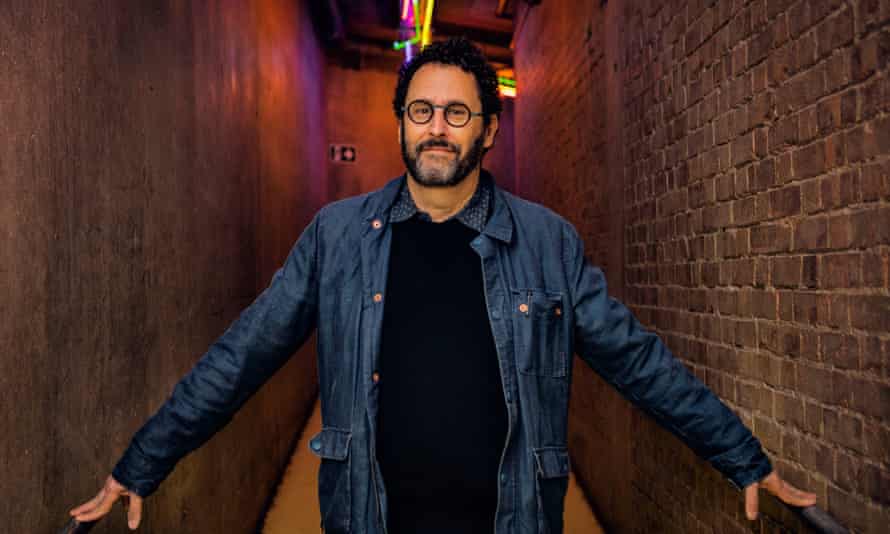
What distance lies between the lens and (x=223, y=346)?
5.18 ft

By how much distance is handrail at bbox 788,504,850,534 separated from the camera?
1.41 meters

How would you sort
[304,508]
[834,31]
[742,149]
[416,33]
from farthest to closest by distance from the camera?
[416,33]
[304,508]
[742,149]
[834,31]

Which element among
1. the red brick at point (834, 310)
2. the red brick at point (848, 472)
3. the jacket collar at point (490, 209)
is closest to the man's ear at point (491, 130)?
the jacket collar at point (490, 209)

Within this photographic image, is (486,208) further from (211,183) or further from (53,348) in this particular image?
(211,183)

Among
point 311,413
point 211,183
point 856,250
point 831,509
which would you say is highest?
point 211,183

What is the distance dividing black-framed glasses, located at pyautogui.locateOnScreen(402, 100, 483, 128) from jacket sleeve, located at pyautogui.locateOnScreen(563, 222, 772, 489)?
1.80 ft

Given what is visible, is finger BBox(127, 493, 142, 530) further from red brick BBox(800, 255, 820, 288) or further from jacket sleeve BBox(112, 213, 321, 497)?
red brick BBox(800, 255, 820, 288)

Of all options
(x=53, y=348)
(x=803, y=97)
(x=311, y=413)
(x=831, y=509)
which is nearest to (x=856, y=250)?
(x=803, y=97)

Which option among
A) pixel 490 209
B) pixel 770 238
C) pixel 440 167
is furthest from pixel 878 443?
pixel 440 167

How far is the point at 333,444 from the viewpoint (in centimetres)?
158

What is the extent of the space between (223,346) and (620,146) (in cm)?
250

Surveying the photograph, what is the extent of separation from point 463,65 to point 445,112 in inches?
6.6

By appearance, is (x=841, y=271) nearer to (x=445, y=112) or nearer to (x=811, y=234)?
(x=811, y=234)

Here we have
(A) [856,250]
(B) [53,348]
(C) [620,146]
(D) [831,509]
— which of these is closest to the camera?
(B) [53,348]
